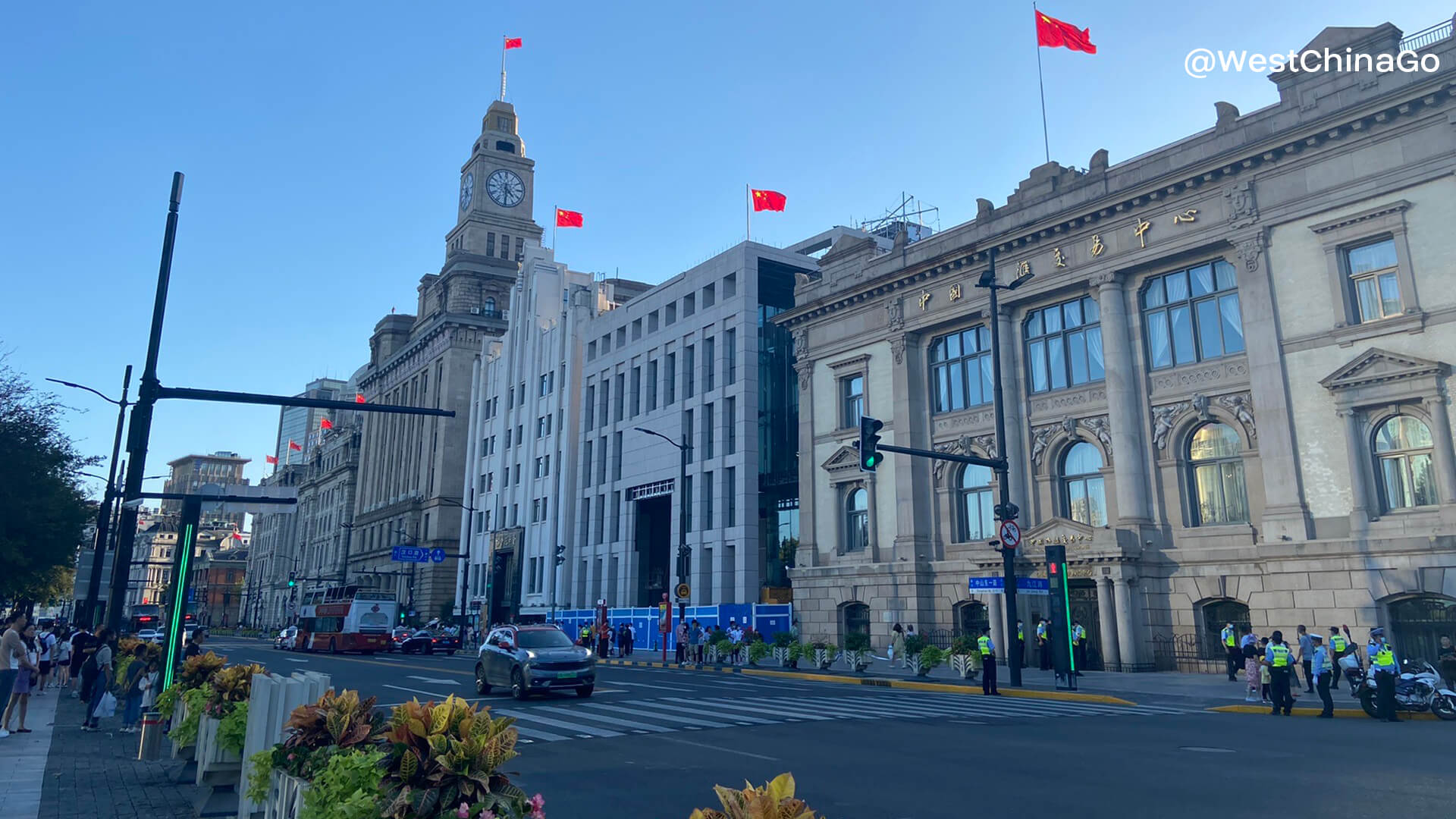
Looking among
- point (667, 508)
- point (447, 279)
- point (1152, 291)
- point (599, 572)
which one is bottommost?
point (599, 572)

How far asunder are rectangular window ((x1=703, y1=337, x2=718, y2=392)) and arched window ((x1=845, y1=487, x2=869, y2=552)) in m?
14.1

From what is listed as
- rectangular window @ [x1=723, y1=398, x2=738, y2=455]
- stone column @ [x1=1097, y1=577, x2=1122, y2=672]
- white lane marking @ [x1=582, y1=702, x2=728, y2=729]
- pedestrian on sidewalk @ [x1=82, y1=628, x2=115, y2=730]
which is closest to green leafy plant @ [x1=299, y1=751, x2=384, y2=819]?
white lane marking @ [x1=582, y1=702, x2=728, y2=729]

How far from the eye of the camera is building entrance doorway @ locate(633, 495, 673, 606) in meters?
57.2

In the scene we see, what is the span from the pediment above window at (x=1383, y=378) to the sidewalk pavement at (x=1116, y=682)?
26.1 feet

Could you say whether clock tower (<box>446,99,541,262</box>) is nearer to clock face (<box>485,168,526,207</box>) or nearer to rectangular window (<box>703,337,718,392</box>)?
clock face (<box>485,168,526,207</box>)

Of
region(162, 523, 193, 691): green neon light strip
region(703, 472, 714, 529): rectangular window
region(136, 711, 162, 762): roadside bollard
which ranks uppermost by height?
region(703, 472, 714, 529): rectangular window

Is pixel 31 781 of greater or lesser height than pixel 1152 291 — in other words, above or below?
below

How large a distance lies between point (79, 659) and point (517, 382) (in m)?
50.5

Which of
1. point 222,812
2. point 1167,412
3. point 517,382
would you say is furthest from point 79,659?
point 517,382

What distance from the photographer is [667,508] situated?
57.9m

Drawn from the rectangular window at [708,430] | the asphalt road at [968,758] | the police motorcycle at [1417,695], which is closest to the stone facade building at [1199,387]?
the police motorcycle at [1417,695]

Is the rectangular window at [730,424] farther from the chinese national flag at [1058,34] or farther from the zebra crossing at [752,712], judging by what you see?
the zebra crossing at [752,712]

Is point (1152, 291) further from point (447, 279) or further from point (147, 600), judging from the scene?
point (147, 600)

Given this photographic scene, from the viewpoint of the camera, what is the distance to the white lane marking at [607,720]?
14.8 metres
